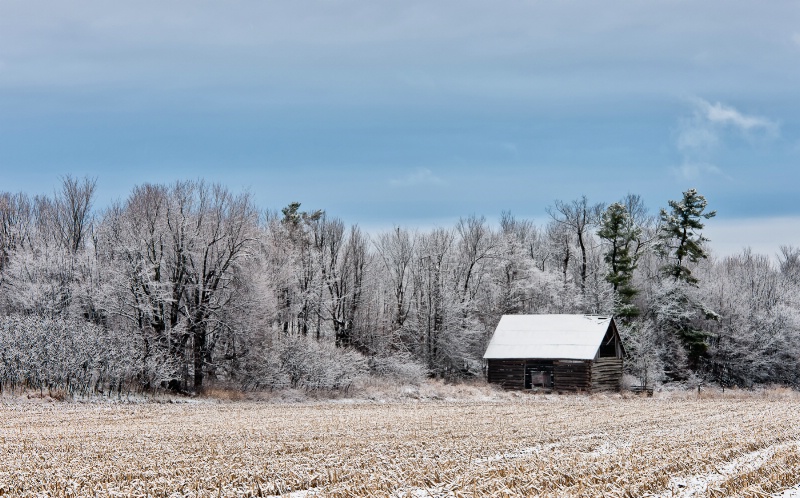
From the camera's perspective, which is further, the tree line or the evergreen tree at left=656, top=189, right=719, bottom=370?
the evergreen tree at left=656, top=189, right=719, bottom=370

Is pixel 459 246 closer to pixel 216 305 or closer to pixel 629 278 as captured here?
pixel 629 278

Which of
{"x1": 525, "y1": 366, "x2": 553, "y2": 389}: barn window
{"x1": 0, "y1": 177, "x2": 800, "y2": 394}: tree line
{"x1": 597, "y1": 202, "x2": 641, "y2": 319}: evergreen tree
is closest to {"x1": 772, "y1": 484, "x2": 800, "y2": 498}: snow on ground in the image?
{"x1": 0, "y1": 177, "x2": 800, "y2": 394}: tree line

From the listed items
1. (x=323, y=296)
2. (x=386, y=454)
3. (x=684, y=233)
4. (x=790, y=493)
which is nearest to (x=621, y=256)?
(x=684, y=233)

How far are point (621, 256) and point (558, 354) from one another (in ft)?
48.0

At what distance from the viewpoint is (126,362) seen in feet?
118

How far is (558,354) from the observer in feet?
169

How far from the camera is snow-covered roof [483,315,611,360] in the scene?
51312mm

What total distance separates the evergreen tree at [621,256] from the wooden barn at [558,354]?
597 cm

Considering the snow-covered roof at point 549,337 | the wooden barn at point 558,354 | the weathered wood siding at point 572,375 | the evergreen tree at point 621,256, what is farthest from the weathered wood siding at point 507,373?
the evergreen tree at point 621,256

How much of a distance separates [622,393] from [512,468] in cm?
3751

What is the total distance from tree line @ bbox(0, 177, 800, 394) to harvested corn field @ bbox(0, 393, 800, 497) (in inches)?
409

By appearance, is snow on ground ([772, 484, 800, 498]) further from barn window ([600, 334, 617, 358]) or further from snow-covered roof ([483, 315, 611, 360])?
barn window ([600, 334, 617, 358])

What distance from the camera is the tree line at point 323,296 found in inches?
1564

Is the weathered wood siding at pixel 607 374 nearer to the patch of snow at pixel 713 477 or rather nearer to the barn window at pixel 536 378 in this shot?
the barn window at pixel 536 378
